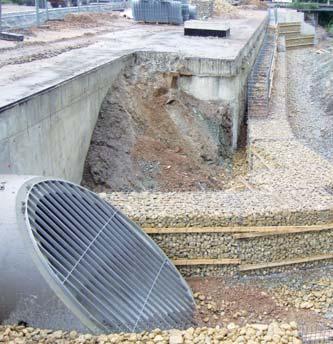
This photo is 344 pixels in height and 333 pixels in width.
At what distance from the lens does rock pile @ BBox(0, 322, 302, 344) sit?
5.53 m

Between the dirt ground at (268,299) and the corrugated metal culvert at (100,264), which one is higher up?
the corrugated metal culvert at (100,264)

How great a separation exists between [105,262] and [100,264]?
0.11 meters

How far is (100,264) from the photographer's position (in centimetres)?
661

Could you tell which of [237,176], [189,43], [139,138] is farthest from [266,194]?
[189,43]

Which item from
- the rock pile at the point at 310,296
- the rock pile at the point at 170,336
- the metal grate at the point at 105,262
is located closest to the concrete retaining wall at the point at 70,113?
the metal grate at the point at 105,262

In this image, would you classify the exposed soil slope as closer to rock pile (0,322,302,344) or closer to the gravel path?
the gravel path

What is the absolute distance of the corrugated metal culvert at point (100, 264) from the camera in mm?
5926

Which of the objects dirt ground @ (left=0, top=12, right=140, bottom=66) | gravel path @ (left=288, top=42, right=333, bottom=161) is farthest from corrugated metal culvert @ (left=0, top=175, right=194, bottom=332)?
gravel path @ (left=288, top=42, right=333, bottom=161)

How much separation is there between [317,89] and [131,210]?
17.5 meters

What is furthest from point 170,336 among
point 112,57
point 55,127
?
point 112,57

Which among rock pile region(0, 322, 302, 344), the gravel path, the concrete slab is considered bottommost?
rock pile region(0, 322, 302, 344)

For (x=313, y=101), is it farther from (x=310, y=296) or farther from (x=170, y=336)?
(x=170, y=336)

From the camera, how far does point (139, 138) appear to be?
42.8 ft

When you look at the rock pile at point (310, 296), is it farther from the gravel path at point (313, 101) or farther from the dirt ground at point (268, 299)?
the gravel path at point (313, 101)
